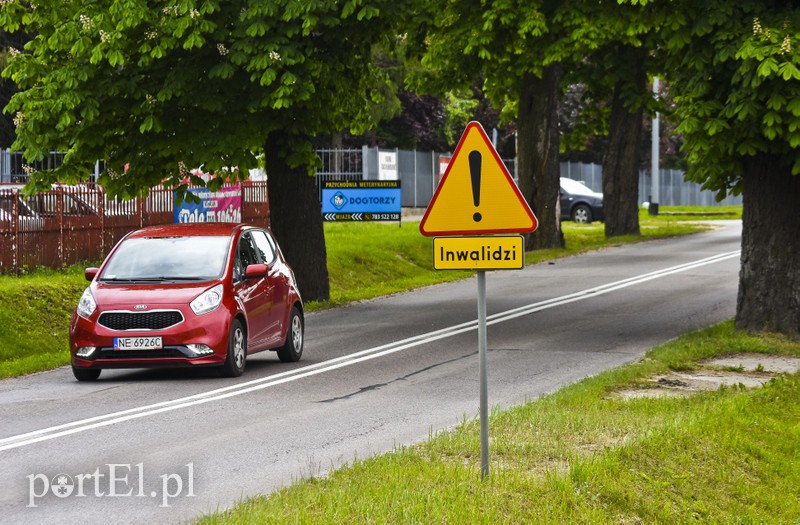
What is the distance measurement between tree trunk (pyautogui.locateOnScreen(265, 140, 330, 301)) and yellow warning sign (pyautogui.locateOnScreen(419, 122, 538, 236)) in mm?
15219

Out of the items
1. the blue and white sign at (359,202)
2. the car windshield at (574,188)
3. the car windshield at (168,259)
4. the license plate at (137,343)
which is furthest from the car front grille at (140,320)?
the car windshield at (574,188)

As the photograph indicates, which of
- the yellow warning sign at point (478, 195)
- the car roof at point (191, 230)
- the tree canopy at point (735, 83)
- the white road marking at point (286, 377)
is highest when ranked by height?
the tree canopy at point (735, 83)

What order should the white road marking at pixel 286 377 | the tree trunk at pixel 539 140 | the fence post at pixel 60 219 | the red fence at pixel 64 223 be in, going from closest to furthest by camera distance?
the white road marking at pixel 286 377, the red fence at pixel 64 223, the fence post at pixel 60 219, the tree trunk at pixel 539 140

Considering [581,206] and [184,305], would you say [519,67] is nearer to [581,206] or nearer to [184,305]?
[184,305]

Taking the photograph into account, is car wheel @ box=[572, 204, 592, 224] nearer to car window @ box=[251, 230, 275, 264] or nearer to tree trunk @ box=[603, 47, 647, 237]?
tree trunk @ box=[603, 47, 647, 237]

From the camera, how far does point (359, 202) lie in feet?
110

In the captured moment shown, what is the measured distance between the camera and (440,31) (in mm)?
24141

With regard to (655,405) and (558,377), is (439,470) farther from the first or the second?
(558,377)

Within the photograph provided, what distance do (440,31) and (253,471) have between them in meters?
15.7

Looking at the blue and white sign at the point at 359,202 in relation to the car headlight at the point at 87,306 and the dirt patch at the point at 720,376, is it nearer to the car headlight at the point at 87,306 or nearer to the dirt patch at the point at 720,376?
the dirt patch at the point at 720,376

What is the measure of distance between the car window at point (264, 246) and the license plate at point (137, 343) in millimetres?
2330

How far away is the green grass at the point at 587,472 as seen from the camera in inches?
312

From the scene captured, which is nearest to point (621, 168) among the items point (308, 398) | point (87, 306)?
point (87, 306)

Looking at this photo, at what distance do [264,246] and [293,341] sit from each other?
1.17 meters
